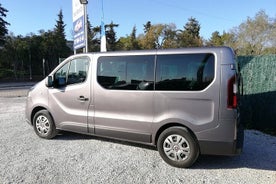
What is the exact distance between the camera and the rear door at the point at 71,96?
5609mm

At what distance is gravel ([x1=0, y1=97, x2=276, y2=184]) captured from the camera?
4215 mm

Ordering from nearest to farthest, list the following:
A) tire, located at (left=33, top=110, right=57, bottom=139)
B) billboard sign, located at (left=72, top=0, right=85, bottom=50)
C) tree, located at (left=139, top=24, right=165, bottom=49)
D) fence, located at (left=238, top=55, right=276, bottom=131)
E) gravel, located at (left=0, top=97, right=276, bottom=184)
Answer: gravel, located at (left=0, top=97, right=276, bottom=184) → tire, located at (left=33, top=110, right=57, bottom=139) → fence, located at (left=238, top=55, right=276, bottom=131) → billboard sign, located at (left=72, top=0, right=85, bottom=50) → tree, located at (left=139, top=24, right=165, bottom=49)

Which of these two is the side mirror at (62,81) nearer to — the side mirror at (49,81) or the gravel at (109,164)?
the side mirror at (49,81)

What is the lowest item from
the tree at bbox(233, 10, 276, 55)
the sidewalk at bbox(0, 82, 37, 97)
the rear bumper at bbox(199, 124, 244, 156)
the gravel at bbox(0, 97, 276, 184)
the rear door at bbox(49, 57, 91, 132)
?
the gravel at bbox(0, 97, 276, 184)

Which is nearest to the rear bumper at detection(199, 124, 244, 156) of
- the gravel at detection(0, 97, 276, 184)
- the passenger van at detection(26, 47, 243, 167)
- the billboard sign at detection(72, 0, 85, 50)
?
the passenger van at detection(26, 47, 243, 167)

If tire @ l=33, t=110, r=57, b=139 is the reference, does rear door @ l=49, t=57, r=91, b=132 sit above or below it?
above

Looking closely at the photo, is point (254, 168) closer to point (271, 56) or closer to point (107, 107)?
point (107, 107)

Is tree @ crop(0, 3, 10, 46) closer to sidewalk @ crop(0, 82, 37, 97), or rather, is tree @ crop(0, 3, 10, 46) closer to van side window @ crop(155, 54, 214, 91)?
sidewalk @ crop(0, 82, 37, 97)

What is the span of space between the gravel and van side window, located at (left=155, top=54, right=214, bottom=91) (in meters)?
1.32

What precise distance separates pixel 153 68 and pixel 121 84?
0.70 meters

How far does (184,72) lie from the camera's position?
4.60 m

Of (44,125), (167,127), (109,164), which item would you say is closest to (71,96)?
(44,125)

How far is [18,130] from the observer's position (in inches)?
276

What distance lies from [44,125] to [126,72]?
7.70 feet
